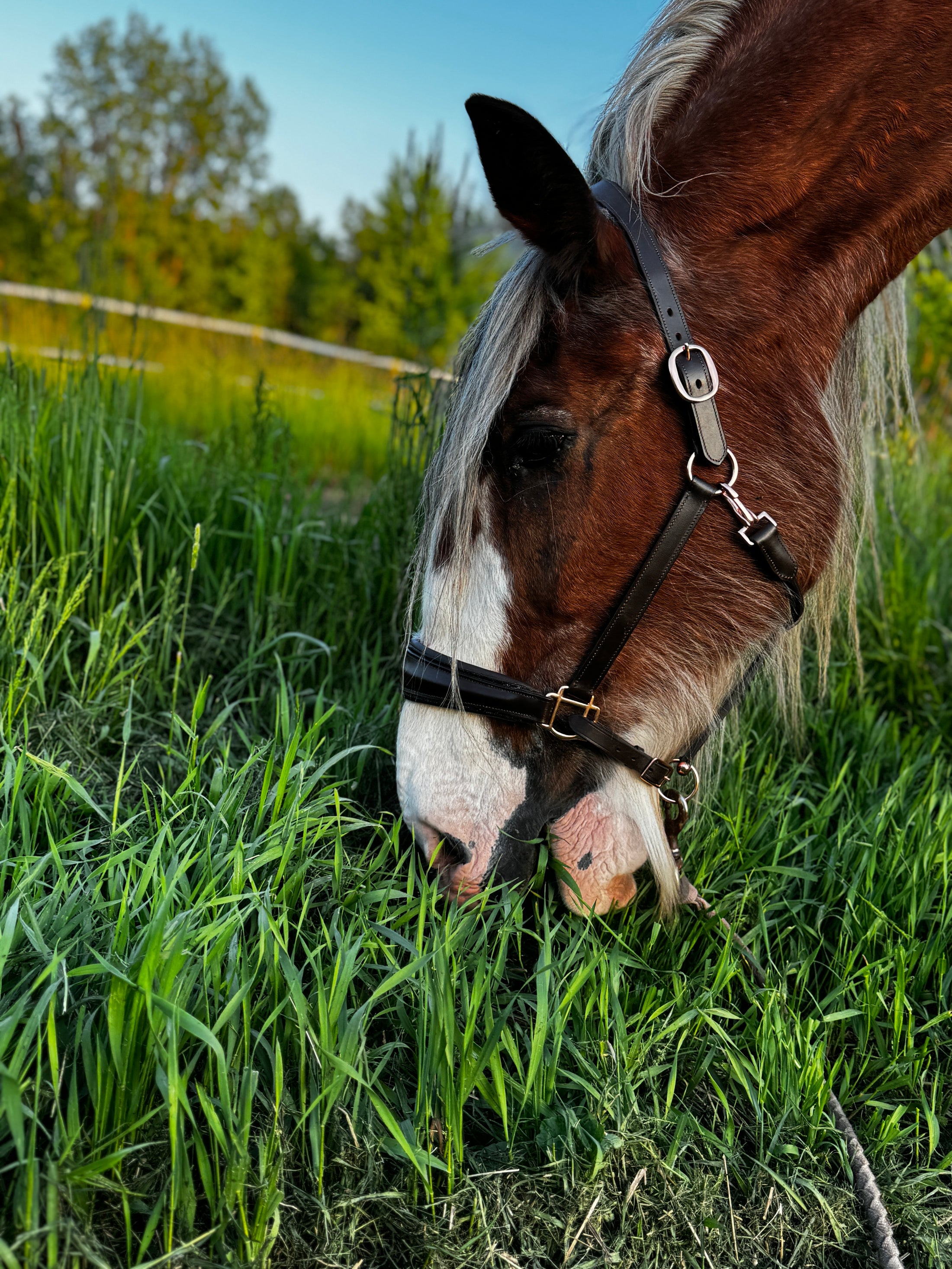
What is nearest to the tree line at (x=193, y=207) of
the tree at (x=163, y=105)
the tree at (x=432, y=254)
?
the tree at (x=163, y=105)

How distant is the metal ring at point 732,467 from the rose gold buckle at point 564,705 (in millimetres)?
505

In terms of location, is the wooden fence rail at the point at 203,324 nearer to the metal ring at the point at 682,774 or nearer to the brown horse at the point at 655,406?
the brown horse at the point at 655,406

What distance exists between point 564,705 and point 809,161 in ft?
4.26

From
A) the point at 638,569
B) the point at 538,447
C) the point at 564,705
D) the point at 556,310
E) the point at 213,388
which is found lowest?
the point at 564,705

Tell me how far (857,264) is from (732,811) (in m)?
1.37

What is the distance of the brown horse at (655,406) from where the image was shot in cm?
160

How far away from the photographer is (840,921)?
1.92 metres

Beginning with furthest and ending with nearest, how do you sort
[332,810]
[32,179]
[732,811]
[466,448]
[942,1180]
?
[32,179] → [732,811] → [332,810] → [466,448] → [942,1180]

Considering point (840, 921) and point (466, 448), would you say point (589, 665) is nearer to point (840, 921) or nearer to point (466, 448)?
point (466, 448)

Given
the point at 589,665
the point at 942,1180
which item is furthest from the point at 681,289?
the point at 942,1180

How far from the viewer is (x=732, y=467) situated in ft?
5.33

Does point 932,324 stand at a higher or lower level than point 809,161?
higher

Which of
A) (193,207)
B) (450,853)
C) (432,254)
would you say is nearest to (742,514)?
(450,853)

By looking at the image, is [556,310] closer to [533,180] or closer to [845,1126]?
[533,180]
